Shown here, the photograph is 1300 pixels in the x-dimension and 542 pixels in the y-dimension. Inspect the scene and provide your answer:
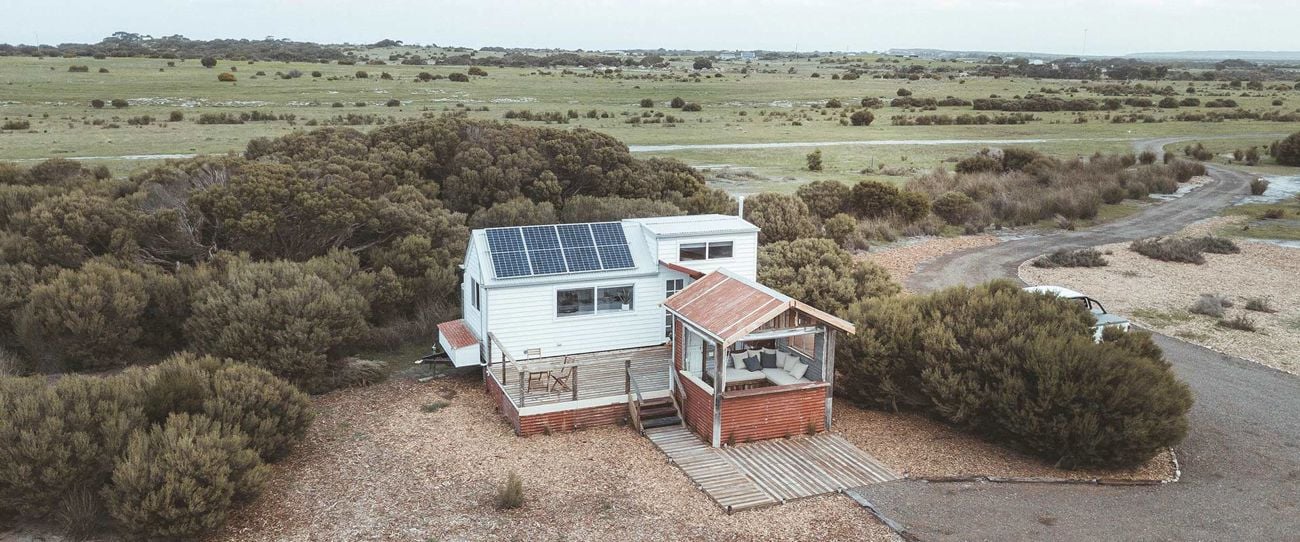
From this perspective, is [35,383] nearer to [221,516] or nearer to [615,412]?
[221,516]

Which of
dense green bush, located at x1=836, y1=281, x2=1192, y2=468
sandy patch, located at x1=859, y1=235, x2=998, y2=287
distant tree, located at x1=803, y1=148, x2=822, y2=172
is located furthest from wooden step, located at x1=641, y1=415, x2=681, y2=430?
distant tree, located at x1=803, y1=148, x2=822, y2=172

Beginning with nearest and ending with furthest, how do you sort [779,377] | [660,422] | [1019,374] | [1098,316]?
[1019,374], [660,422], [779,377], [1098,316]

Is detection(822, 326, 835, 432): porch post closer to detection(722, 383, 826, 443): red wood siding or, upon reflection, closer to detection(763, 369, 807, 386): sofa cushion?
detection(722, 383, 826, 443): red wood siding

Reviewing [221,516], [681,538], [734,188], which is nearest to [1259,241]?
[734,188]

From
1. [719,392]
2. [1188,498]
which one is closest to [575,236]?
[719,392]

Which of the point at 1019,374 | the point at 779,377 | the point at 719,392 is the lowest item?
the point at 779,377

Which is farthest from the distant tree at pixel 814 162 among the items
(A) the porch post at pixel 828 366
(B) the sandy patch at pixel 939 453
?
(A) the porch post at pixel 828 366

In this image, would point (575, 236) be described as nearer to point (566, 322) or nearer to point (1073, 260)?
point (566, 322)

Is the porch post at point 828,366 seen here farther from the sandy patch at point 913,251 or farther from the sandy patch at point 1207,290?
the sandy patch at point 913,251
